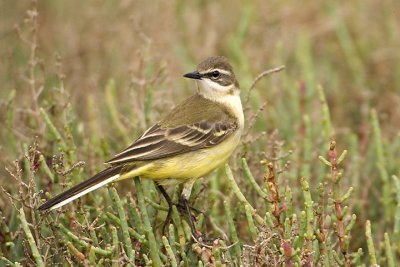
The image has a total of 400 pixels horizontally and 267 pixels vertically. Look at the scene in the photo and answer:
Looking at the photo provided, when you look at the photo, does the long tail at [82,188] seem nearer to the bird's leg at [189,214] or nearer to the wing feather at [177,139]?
the wing feather at [177,139]

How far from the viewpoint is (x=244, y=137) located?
211 inches

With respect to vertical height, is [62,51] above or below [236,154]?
above

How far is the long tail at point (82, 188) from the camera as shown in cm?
400

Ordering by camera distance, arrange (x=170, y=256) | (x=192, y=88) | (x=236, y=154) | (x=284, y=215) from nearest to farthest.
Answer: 1. (x=170, y=256)
2. (x=284, y=215)
3. (x=236, y=154)
4. (x=192, y=88)

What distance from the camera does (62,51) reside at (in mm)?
8188

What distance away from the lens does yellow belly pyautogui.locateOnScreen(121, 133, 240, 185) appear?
15.2 ft

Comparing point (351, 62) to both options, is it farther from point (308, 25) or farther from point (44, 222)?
point (44, 222)

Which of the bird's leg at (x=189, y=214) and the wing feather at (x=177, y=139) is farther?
the wing feather at (x=177, y=139)

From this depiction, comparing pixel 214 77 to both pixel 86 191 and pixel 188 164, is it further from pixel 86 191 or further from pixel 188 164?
pixel 86 191

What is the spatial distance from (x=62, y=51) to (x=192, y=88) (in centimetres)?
162

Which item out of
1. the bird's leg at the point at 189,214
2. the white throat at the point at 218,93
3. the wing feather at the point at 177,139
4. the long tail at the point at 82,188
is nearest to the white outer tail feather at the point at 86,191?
the long tail at the point at 82,188

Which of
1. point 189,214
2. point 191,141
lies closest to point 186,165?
point 191,141

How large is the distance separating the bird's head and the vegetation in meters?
0.25

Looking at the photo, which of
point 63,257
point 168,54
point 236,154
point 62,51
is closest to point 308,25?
point 168,54
